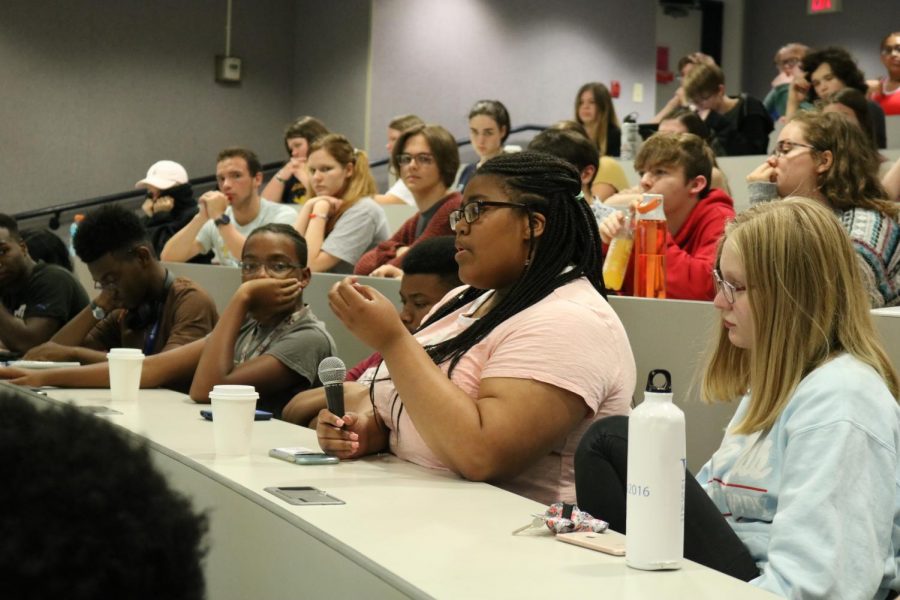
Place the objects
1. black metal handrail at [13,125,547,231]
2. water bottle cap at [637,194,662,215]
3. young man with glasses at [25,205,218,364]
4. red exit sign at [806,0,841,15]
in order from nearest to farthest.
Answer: water bottle cap at [637,194,662,215] < young man with glasses at [25,205,218,364] < black metal handrail at [13,125,547,231] < red exit sign at [806,0,841,15]

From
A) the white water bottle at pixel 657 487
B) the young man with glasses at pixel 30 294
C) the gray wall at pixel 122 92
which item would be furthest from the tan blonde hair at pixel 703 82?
the white water bottle at pixel 657 487

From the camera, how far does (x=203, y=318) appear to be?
3.20 metres

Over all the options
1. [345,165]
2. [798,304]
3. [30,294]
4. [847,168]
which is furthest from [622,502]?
[345,165]

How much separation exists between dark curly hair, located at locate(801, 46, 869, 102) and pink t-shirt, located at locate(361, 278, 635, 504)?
3.33m

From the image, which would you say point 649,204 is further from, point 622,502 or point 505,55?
point 505,55

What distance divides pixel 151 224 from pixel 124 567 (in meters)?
5.71

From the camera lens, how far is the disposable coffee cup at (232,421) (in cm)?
180

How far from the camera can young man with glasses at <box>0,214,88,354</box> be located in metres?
3.82

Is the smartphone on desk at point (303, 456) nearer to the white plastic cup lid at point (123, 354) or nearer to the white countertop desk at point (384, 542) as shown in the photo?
the white countertop desk at point (384, 542)

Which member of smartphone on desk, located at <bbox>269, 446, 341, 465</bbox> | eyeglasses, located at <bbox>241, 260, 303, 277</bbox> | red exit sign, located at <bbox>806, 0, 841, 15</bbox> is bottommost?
smartphone on desk, located at <bbox>269, 446, 341, 465</bbox>

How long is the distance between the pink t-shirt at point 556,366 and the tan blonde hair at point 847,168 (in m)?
1.01

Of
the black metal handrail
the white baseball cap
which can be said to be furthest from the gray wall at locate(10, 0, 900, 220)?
the white baseball cap

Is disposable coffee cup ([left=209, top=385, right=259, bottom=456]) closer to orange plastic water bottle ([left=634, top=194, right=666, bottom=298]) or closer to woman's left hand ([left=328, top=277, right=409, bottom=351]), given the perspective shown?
woman's left hand ([left=328, top=277, right=409, bottom=351])

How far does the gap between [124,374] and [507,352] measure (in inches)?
41.2
